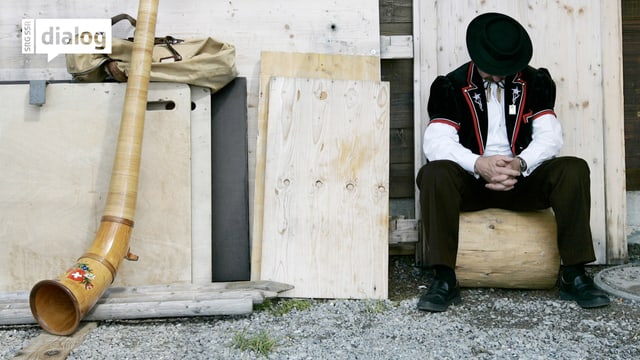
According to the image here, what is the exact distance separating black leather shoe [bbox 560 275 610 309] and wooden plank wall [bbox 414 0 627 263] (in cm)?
81

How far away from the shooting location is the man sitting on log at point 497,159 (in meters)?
3.02

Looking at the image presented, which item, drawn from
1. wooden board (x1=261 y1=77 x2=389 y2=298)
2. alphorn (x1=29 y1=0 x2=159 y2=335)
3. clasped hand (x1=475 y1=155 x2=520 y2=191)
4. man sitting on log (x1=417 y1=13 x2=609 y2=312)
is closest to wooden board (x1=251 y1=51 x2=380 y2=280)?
wooden board (x1=261 y1=77 x2=389 y2=298)

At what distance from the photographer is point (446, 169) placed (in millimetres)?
3074

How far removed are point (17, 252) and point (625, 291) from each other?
3.02m

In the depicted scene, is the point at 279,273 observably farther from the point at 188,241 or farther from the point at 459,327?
the point at 459,327

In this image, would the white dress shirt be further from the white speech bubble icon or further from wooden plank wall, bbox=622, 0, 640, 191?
the white speech bubble icon

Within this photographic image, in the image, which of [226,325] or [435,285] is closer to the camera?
[226,325]

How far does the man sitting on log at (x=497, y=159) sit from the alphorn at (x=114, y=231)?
138 cm

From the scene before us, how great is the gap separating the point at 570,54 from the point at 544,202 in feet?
3.51

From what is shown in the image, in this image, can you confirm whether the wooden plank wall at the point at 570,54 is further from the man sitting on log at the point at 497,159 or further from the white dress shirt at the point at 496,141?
the white dress shirt at the point at 496,141

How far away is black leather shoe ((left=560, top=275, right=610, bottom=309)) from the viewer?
2.98 m

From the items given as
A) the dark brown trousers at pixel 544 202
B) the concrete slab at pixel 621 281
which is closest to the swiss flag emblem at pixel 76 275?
the dark brown trousers at pixel 544 202

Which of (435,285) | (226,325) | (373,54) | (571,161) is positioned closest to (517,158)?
(571,161)

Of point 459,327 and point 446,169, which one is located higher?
point 446,169
